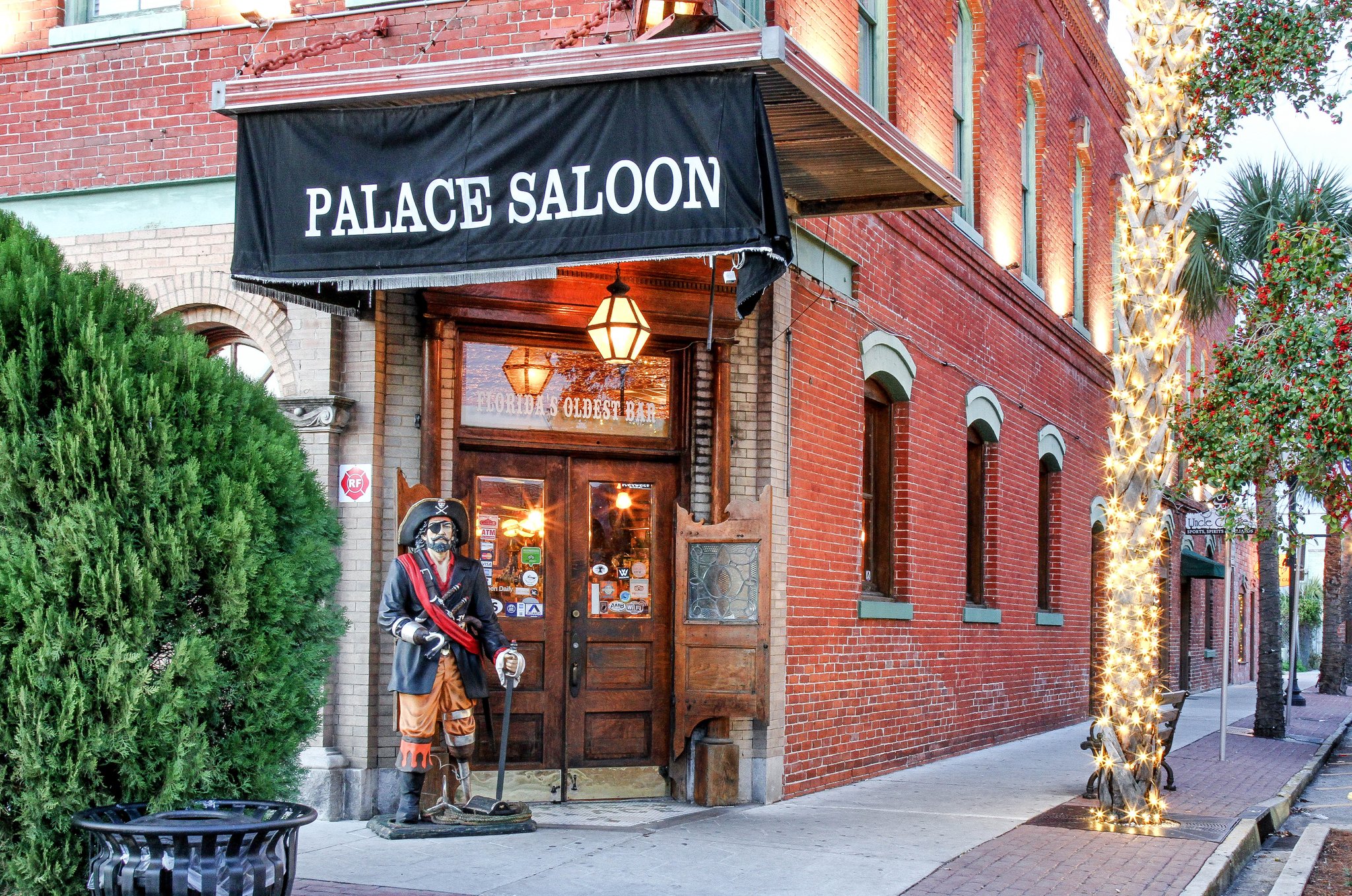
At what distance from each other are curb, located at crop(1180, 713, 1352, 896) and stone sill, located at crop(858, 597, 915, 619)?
342cm

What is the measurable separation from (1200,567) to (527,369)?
71.9 feet

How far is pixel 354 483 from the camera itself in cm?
941

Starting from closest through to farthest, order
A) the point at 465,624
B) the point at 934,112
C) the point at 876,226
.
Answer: the point at 465,624
the point at 876,226
the point at 934,112

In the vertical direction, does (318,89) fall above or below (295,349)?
above

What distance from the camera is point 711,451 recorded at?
10.5 m

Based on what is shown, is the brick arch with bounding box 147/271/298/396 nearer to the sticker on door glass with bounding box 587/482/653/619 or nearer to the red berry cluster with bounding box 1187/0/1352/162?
the sticker on door glass with bounding box 587/482/653/619

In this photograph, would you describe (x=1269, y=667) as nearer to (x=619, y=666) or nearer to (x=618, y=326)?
(x=619, y=666)

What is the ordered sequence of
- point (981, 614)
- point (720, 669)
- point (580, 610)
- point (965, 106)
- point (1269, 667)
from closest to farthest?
1. point (720, 669)
2. point (580, 610)
3. point (981, 614)
4. point (965, 106)
5. point (1269, 667)

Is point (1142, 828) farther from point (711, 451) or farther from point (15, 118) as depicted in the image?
point (15, 118)

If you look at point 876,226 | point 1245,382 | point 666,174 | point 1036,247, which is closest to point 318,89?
point 666,174

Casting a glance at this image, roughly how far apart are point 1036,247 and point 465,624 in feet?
42.1

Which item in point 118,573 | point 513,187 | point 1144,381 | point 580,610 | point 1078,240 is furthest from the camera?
point 1078,240

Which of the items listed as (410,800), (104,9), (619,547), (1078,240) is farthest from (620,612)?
(1078,240)

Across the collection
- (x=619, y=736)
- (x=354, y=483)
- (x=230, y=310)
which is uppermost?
(x=230, y=310)
